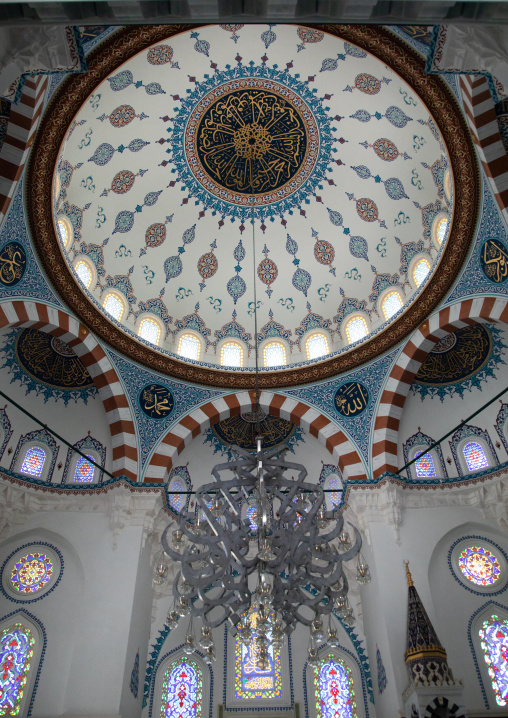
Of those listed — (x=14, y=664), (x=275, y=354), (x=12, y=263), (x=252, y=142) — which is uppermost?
(x=252, y=142)

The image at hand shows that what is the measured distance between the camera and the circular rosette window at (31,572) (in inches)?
338

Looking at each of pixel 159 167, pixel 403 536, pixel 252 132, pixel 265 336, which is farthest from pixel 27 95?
pixel 403 536

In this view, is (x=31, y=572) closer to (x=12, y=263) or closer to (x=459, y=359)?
(x=12, y=263)

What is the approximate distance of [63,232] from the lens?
959cm

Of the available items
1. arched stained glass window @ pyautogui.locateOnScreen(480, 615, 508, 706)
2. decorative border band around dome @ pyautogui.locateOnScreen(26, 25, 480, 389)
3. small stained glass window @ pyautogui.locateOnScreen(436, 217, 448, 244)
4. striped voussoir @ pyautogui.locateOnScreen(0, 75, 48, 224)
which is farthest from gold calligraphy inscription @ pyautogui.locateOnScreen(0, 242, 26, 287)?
arched stained glass window @ pyautogui.locateOnScreen(480, 615, 508, 706)

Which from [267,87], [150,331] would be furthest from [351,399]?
[267,87]

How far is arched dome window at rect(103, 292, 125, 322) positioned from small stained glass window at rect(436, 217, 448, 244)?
20.0ft

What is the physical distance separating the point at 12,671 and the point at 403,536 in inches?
247

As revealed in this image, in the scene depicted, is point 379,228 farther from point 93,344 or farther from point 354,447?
point 93,344

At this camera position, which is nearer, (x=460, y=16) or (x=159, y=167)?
(x=460, y=16)

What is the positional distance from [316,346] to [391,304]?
5.65 ft

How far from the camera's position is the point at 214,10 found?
314 centimetres

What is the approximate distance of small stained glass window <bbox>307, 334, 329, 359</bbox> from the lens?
11.1 meters

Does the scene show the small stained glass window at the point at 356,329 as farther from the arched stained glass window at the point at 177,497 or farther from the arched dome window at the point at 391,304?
the arched stained glass window at the point at 177,497
